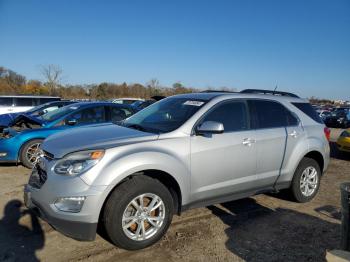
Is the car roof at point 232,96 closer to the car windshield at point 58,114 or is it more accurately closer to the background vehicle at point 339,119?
the car windshield at point 58,114

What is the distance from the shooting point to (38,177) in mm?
3668

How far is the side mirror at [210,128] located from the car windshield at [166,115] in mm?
252

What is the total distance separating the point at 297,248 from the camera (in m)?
3.77

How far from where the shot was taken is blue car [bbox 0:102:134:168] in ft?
23.4

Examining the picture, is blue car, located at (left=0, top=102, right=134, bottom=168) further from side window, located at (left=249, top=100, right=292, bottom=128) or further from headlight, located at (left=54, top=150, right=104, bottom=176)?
side window, located at (left=249, top=100, right=292, bottom=128)

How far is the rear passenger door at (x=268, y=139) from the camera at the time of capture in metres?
4.64

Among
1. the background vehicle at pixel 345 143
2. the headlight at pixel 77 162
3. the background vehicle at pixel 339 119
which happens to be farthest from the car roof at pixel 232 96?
the background vehicle at pixel 339 119

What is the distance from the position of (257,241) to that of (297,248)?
457 mm

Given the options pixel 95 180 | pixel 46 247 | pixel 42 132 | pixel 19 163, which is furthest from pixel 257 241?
pixel 19 163

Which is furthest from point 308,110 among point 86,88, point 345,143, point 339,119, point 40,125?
point 86,88

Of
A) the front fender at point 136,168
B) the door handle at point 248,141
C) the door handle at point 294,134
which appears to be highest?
the door handle at point 294,134

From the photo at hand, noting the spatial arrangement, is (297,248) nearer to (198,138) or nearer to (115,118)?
(198,138)

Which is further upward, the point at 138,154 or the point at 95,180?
the point at 138,154

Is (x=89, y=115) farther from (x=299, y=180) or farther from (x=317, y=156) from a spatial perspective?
(x=317, y=156)
